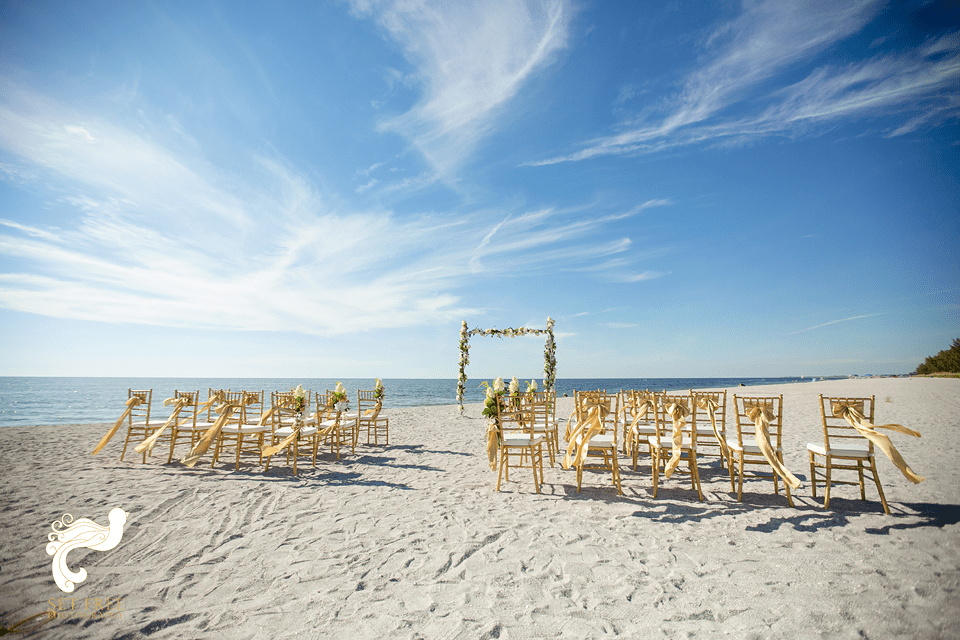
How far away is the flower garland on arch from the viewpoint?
1523 cm

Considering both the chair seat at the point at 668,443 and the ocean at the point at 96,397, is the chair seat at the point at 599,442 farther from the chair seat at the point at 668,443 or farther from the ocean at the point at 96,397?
the ocean at the point at 96,397

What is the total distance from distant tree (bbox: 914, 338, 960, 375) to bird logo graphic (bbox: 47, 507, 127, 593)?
50.0 meters

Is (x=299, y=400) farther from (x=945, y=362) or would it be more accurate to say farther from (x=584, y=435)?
(x=945, y=362)

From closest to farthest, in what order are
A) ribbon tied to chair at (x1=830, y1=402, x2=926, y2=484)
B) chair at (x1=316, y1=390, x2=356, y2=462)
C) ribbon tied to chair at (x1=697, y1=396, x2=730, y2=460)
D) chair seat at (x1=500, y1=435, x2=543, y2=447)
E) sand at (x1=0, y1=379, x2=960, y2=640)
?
sand at (x1=0, y1=379, x2=960, y2=640)
ribbon tied to chair at (x1=830, y1=402, x2=926, y2=484)
ribbon tied to chair at (x1=697, y1=396, x2=730, y2=460)
chair seat at (x1=500, y1=435, x2=543, y2=447)
chair at (x1=316, y1=390, x2=356, y2=462)

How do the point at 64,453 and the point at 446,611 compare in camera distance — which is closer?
the point at 446,611

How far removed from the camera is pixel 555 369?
15.2 meters

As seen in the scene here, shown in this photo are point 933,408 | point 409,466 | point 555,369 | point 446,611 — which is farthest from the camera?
point 555,369

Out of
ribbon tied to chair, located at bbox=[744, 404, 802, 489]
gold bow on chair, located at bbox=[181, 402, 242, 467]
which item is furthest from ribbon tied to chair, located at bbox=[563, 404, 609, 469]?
gold bow on chair, located at bbox=[181, 402, 242, 467]

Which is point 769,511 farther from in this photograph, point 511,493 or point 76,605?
point 76,605

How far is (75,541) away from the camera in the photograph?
3164mm

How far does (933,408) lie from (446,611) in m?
17.3

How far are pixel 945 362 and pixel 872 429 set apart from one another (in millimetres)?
48497

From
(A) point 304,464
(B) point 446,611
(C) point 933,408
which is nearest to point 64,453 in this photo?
(A) point 304,464

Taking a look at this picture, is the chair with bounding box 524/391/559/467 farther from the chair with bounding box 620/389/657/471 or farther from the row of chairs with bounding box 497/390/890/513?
the chair with bounding box 620/389/657/471
